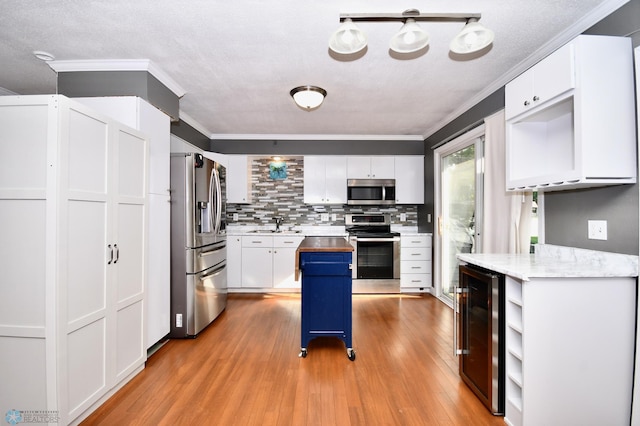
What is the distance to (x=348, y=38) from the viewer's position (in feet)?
5.83

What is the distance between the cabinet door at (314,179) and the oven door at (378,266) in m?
0.92

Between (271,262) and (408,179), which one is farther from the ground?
(408,179)

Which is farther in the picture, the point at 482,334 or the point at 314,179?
the point at 314,179

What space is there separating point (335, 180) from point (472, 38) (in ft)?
10.6

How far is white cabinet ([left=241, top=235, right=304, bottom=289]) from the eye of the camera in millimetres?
4578

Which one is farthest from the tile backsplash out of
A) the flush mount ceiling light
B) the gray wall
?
the gray wall

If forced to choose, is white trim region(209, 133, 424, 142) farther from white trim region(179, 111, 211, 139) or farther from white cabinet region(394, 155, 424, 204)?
white cabinet region(394, 155, 424, 204)

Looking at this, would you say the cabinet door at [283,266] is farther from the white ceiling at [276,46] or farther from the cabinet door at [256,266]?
the white ceiling at [276,46]

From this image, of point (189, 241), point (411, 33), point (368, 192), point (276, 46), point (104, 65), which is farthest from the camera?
point (368, 192)

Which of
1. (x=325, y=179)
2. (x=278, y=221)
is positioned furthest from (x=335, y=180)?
(x=278, y=221)

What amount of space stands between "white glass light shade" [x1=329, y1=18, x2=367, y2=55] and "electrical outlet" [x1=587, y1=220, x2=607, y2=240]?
186cm

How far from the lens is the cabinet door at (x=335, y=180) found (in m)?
4.89

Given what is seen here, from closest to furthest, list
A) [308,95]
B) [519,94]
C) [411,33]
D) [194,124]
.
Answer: [411,33] < [519,94] < [308,95] < [194,124]

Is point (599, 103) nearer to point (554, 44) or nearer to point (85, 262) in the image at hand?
point (554, 44)
